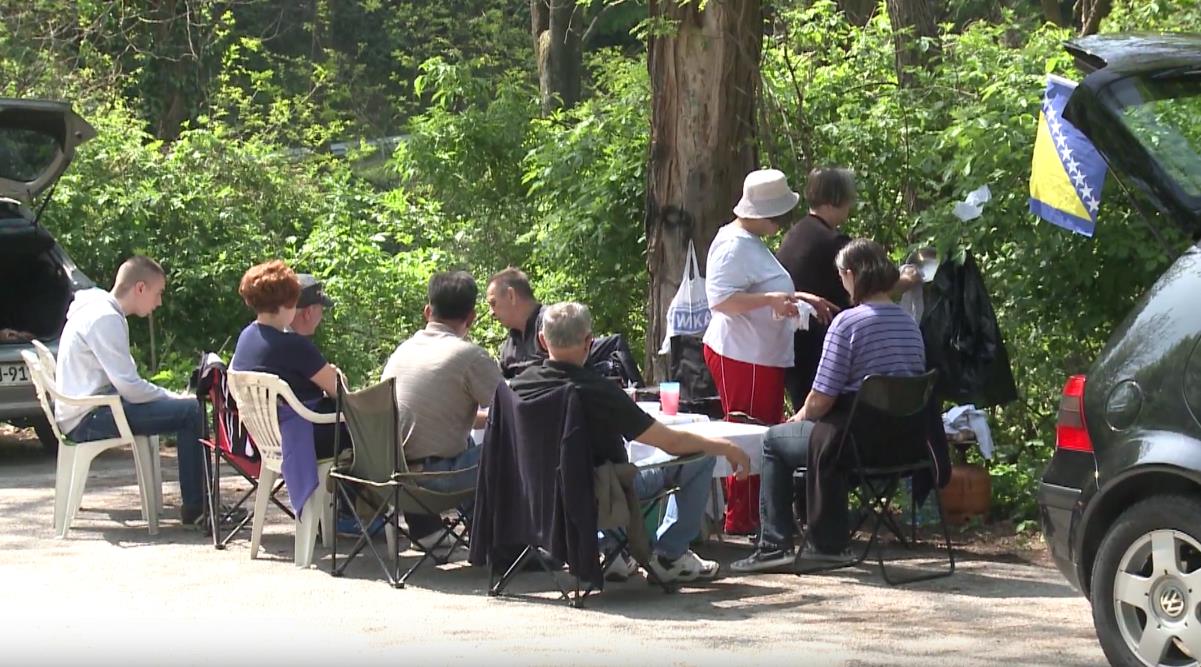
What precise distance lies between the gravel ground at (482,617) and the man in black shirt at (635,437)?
0.73ft

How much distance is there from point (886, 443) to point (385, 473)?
2157 millimetres

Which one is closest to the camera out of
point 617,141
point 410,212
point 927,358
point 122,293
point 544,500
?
point 544,500

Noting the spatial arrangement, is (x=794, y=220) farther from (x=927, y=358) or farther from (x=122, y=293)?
(x=122, y=293)

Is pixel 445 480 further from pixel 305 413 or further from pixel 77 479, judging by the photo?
pixel 77 479

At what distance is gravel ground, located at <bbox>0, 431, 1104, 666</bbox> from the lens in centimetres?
617

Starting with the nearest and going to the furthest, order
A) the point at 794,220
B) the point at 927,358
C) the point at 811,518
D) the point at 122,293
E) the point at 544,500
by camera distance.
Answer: the point at 544,500
the point at 811,518
the point at 927,358
the point at 122,293
the point at 794,220

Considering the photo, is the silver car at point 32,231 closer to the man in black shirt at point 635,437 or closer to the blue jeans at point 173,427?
the blue jeans at point 173,427

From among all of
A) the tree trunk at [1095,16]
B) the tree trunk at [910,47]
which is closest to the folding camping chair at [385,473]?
A: the tree trunk at [910,47]

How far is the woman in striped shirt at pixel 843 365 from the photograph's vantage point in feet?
24.8

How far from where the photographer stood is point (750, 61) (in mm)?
10031

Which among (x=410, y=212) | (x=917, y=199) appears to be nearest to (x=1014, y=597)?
(x=917, y=199)

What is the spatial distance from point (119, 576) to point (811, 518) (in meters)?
3.10

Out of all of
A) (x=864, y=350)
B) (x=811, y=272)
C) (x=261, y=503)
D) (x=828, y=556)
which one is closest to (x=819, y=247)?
(x=811, y=272)

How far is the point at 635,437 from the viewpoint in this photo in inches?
276
